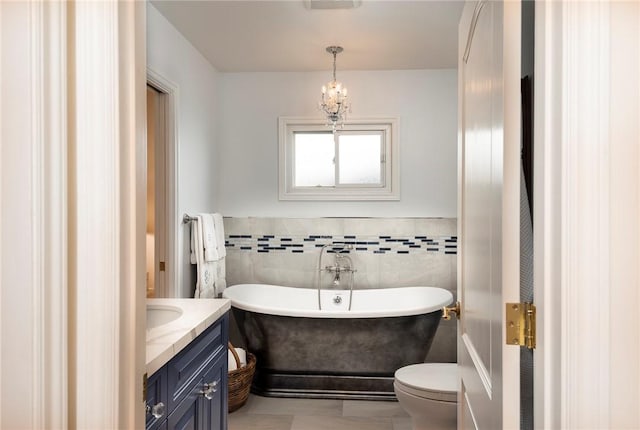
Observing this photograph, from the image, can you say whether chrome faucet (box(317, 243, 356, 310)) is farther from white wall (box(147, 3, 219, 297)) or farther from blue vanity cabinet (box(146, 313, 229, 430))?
blue vanity cabinet (box(146, 313, 229, 430))

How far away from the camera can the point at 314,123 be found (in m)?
4.20

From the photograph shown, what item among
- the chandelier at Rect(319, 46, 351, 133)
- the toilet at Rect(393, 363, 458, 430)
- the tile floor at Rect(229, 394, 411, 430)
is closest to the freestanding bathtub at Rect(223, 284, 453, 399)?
the tile floor at Rect(229, 394, 411, 430)

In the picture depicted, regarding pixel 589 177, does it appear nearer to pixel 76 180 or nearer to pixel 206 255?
pixel 76 180

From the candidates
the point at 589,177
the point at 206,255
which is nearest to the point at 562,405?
the point at 589,177

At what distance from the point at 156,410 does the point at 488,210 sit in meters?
1.00

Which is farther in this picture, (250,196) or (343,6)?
(250,196)

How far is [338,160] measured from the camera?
4.28m

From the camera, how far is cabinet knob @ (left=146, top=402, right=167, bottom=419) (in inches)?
51.1

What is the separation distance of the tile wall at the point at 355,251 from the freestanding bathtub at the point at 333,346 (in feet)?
1.65

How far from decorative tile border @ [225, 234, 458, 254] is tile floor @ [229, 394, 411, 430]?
1.22 metres

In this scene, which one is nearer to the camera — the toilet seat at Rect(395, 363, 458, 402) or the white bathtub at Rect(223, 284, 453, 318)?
the toilet seat at Rect(395, 363, 458, 402)

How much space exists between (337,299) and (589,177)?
10.8ft

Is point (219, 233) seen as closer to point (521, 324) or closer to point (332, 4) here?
point (332, 4)

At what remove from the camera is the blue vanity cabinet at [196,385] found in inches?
55.1
